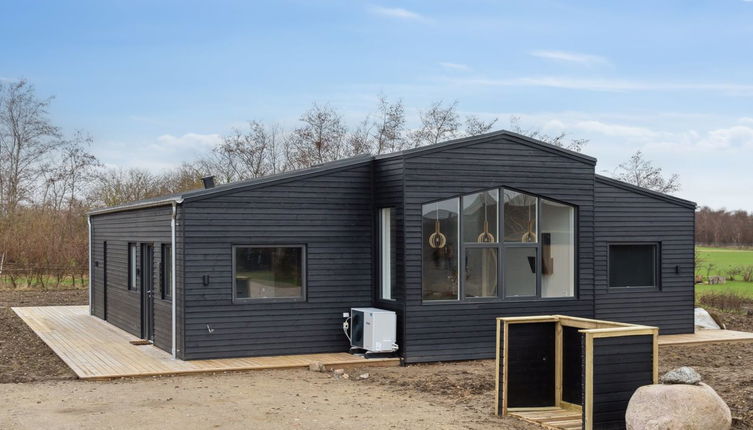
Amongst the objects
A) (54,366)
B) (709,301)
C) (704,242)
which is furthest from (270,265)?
(704,242)

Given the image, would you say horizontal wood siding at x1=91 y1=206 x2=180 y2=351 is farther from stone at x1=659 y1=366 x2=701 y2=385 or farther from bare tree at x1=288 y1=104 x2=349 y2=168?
bare tree at x1=288 y1=104 x2=349 y2=168

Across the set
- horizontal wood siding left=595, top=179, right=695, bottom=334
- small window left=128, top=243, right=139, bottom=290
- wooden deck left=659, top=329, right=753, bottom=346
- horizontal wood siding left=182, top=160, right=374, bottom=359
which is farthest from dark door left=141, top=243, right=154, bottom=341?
wooden deck left=659, top=329, right=753, bottom=346

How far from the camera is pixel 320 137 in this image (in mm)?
29516

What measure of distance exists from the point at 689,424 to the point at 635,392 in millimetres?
638

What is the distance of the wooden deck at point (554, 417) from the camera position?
7.89 m

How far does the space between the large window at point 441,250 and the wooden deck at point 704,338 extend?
4074mm

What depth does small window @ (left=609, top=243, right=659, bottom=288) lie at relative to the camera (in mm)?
14344

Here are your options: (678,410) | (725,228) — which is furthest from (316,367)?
(725,228)

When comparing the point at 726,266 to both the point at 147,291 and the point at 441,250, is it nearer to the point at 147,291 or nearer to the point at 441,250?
the point at 441,250

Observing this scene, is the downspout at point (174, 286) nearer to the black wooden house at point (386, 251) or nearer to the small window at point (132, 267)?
the black wooden house at point (386, 251)

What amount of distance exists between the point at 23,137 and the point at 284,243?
75.2 feet

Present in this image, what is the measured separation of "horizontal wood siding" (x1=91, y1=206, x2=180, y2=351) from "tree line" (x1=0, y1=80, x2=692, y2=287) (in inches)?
369

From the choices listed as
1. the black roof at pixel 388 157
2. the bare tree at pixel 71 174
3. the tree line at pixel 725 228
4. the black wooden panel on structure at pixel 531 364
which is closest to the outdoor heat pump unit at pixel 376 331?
the black roof at pixel 388 157

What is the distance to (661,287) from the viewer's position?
48.0 ft
